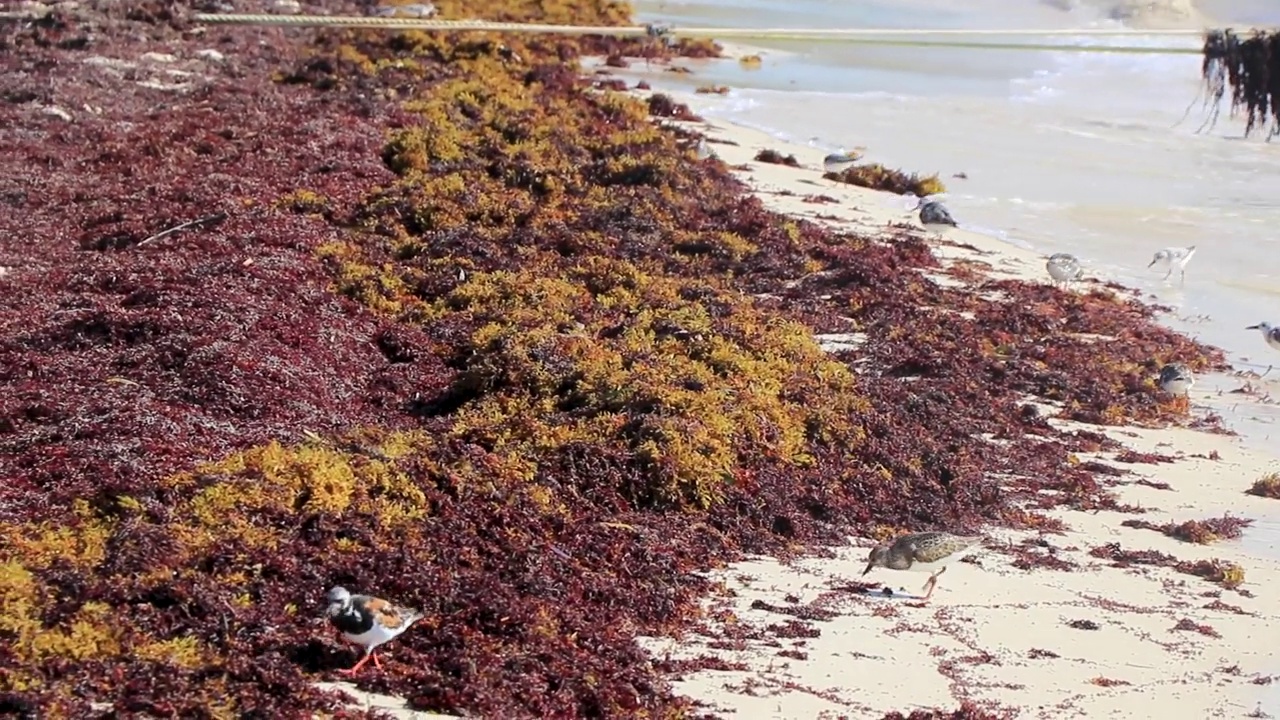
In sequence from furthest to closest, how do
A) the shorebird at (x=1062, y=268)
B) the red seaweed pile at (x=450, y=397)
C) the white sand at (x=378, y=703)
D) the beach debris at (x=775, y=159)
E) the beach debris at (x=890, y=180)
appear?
the beach debris at (x=775, y=159)
the beach debris at (x=890, y=180)
the shorebird at (x=1062, y=268)
the red seaweed pile at (x=450, y=397)
the white sand at (x=378, y=703)

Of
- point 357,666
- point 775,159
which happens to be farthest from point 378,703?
point 775,159

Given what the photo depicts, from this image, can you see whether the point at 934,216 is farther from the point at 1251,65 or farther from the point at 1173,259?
the point at 1251,65

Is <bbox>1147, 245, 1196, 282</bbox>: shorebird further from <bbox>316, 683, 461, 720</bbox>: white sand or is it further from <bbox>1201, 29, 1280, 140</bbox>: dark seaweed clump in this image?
<bbox>316, 683, 461, 720</bbox>: white sand

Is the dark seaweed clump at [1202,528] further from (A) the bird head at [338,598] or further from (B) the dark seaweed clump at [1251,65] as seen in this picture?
(A) the bird head at [338,598]

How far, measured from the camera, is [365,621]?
13.9ft

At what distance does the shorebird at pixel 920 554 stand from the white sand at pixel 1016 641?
73mm

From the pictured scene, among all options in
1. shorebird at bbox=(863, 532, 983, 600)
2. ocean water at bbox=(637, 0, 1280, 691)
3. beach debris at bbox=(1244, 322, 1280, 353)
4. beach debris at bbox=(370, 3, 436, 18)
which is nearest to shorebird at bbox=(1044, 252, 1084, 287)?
ocean water at bbox=(637, 0, 1280, 691)

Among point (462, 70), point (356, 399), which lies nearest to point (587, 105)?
point (462, 70)

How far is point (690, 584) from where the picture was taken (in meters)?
5.21

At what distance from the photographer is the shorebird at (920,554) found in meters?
5.37

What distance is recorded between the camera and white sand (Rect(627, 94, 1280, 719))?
464 centimetres

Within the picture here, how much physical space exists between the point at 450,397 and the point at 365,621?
2.55 meters

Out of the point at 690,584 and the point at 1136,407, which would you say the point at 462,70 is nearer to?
the point at 1136,407

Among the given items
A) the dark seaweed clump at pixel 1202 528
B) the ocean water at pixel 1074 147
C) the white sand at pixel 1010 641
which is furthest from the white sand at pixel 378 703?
the ocean water at pixel 1074 147
